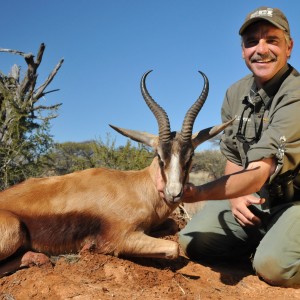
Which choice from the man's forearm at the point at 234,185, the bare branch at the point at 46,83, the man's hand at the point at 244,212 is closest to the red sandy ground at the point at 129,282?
the man's hand at the point at 244,212

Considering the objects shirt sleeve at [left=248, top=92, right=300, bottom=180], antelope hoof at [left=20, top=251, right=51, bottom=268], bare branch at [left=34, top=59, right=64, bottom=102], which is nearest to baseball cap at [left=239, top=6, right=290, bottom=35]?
shirt sleeve at [left=248, top=92, right=300, bottom=180]

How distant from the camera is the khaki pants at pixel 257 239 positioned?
13.9 feet

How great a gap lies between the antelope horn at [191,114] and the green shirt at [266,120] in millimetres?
481

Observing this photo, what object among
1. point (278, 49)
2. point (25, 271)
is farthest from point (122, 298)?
point (278, 49)

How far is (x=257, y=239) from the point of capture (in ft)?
17.2

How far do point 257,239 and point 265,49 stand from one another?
2.37 m

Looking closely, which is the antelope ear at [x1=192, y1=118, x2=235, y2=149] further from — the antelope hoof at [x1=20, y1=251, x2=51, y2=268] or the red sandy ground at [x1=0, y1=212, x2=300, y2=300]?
the antelope hoof at [x1=20, y1=251, x2=51, y2=268]

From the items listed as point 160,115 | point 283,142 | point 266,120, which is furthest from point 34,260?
point 266,120

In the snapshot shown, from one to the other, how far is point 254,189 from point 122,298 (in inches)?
61.5

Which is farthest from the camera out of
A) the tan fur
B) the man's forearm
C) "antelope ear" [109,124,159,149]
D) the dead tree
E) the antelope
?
the dead tree

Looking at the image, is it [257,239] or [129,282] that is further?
[257,239]

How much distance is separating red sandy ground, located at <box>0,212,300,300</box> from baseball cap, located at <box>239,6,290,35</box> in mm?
2798

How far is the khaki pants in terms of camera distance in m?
4.24

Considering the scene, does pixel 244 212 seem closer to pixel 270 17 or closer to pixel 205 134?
pixel 205 134
